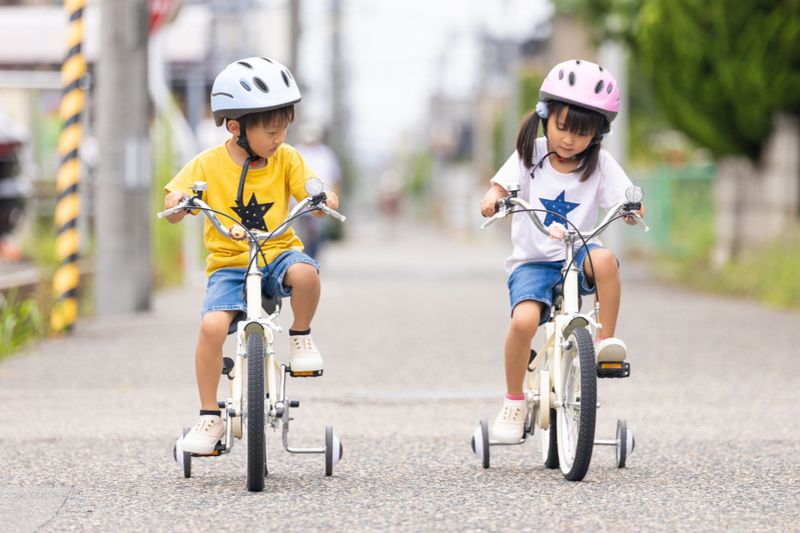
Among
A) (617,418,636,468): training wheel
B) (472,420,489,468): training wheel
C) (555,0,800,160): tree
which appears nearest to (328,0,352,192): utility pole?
(555,0,800,160): tree

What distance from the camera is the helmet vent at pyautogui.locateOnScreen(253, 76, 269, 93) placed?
4074mm

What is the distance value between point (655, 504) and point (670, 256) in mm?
14170

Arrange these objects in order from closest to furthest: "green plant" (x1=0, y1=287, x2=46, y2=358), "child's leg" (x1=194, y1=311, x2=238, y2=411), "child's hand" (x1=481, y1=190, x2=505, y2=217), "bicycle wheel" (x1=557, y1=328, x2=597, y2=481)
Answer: "bicycle wheel" (x1=557, y1=328, x2=597, y2=481) → "child's leg" (x1=194, y1=311, x2=238, y2=411) → "child's hand" (x1=481, y1=190, x2=505, y2=217) → "green plant" (x1=0, y1=287, x2=46, y2=358)

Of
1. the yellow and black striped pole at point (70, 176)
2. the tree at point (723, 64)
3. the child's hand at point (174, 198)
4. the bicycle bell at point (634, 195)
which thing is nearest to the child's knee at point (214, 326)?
the child's hand at point (174, 198)

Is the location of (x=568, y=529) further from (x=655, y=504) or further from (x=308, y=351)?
(x=308, y=351)

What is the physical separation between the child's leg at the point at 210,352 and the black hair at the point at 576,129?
125cm

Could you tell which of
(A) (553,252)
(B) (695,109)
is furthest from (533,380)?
(B) (695,109)

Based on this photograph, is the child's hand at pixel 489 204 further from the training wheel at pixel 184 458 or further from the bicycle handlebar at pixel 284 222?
the training wheel at pixel 184 458

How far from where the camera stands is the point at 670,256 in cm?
1769

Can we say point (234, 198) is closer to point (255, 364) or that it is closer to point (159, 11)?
point (255, 364)

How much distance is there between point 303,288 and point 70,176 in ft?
17.4

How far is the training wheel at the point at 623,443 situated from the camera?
4.49 meters

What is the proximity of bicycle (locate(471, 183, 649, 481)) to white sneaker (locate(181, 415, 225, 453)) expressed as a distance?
104cm

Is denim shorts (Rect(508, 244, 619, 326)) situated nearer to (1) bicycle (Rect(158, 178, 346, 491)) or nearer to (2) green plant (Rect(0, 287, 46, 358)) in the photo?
(1) bicycle (Rect(158, 178, 346, 491))
